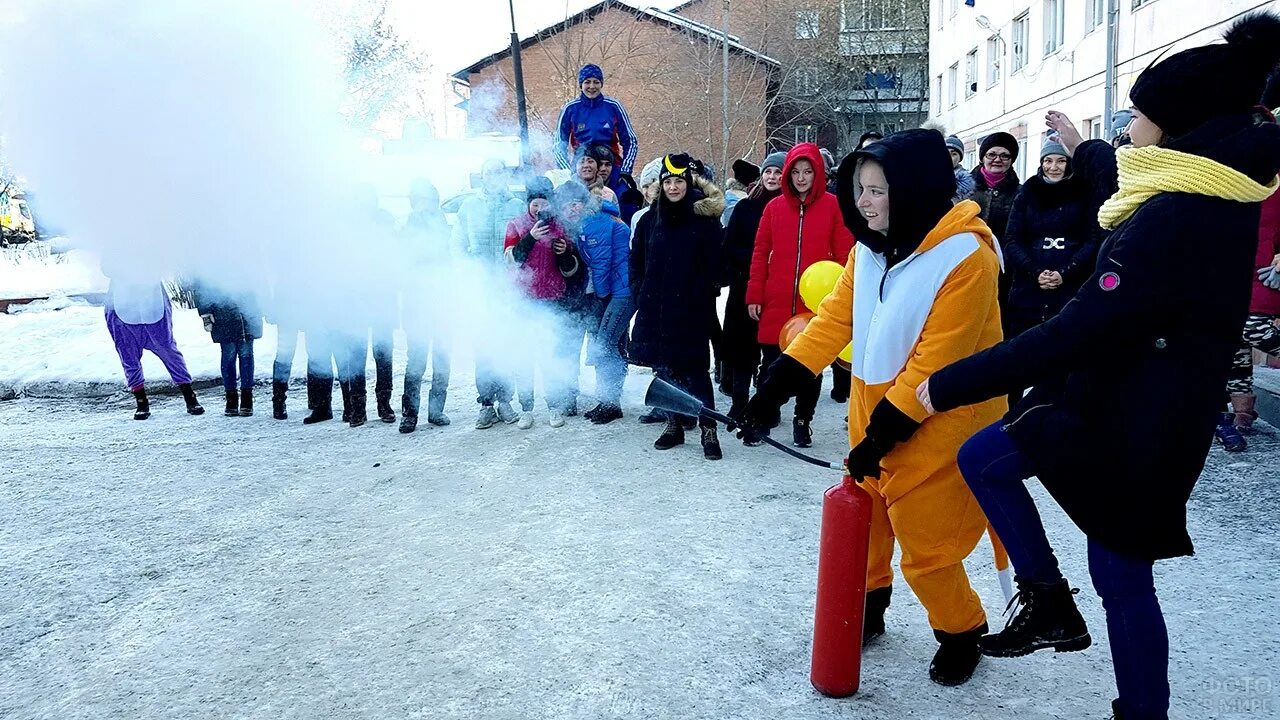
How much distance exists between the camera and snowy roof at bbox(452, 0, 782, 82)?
13.9 m

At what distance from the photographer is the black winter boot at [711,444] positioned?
18.0 feet

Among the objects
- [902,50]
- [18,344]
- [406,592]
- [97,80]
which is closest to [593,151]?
[97,80]

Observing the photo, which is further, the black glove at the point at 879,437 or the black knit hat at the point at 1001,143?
the black knit hat at the point at 1001,143

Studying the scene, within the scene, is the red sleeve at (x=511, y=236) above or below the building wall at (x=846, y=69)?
below

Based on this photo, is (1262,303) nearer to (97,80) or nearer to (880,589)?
(880,589)

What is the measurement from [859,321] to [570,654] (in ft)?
4.75

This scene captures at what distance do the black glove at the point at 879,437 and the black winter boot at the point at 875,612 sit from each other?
0.60m

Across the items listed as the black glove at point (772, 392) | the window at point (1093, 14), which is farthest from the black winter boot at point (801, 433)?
the window at point (1093, 14)

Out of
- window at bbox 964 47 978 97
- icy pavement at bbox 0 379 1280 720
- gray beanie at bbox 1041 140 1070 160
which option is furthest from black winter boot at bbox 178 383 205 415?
window at bbox 964 47 978 97

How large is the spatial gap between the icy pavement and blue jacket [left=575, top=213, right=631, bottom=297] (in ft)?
4.42

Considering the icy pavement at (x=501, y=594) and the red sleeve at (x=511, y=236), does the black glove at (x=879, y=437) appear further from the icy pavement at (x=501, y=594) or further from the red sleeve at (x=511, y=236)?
the red sleeve at (x=511, y=236)

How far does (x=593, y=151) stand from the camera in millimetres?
7168

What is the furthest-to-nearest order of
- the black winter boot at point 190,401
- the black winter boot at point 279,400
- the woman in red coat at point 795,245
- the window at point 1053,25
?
the window at point 1053,25 → the black winter boot at point 190,401 → the black winter boot at point 279,400 → the woman in red coat at point 795,245

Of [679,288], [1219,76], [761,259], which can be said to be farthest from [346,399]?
[1219,76]
